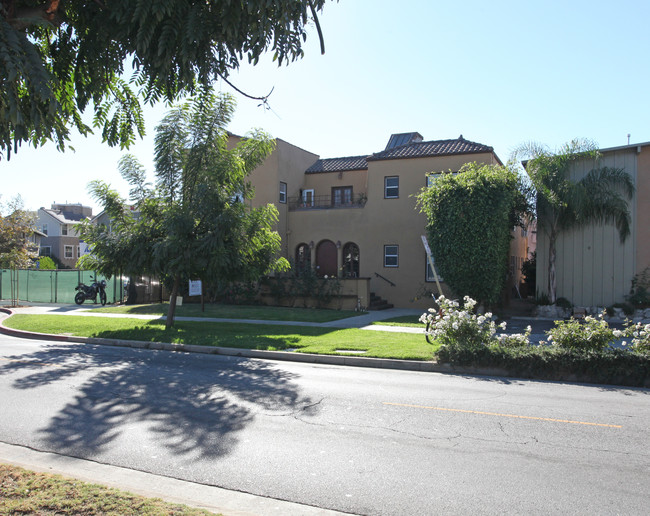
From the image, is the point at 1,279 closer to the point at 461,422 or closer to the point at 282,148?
the point at 282,148

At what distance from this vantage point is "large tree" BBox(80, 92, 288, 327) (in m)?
14.3

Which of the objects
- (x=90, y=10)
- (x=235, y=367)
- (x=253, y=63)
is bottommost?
(x=235, y=367)

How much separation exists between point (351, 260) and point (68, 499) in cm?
2290

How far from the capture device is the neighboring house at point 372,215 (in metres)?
24.9

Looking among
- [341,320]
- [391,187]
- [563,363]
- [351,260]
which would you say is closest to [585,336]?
[563,363]

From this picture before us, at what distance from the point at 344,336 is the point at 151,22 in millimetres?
10955

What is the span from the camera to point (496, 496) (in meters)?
4.62

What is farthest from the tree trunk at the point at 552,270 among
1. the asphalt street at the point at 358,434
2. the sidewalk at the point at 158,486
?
the sidewalk at the point at 158,486

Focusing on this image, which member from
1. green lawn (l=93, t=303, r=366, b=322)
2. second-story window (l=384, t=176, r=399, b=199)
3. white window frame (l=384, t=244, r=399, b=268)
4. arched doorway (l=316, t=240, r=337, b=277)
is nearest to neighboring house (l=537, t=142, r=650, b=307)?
white window frame (l=384, t=244, r=399, b=268)

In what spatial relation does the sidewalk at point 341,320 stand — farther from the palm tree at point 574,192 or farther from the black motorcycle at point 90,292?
the palm tree at point 574,192

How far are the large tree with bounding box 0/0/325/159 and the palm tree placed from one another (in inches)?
636

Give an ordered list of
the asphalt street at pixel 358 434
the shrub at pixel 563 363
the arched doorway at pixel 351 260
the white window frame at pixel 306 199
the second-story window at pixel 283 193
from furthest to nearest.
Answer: the white window frame at pixel 306 199, the second-story window at pixel 283 193, the arched doorway at pixel 351 260, the shrub at pixel 563 363, the asphalt street at pixel 358 434

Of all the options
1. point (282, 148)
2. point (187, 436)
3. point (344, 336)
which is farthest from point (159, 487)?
point (282, 148)

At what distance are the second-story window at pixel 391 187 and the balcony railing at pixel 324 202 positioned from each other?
121 cm
